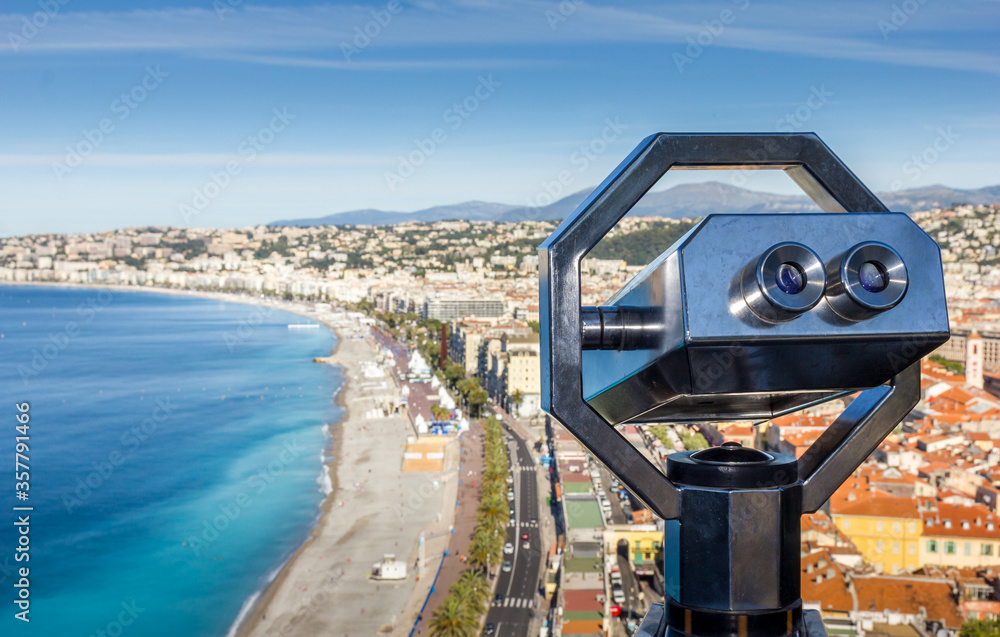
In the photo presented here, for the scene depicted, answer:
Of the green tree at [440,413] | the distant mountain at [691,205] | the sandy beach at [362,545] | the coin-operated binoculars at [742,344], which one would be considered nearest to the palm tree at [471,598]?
the sandy beach at [362,545]

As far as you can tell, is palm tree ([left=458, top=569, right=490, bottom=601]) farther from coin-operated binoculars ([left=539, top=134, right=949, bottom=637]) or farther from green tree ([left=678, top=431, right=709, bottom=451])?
coin-operated binoculars ([left=539, top=134, right=949, bottom=637])

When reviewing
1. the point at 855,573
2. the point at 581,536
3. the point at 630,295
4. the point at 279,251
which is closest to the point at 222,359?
the point at 581,536

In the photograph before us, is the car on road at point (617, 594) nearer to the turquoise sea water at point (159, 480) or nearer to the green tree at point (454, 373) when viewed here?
the turquoise sea water at point (159, 480)

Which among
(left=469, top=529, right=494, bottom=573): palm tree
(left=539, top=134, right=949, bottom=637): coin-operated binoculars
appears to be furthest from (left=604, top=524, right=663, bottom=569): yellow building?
(left=539, top=134, right=949, bottom=637): coin-operated binoculars

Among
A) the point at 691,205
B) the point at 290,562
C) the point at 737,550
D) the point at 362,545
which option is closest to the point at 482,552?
the point at 362,545

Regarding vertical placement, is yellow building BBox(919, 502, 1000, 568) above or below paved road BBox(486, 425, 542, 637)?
above

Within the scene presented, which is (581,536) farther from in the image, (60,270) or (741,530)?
(60,270)

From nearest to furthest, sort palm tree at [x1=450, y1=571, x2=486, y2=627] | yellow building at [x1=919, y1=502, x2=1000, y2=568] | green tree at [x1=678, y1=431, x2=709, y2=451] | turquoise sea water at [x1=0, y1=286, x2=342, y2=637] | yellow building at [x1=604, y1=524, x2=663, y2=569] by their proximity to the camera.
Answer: palm tree at [x1=450, y1=571, x2=486, y2=627] → yellow building at [x1=919, y1=502, x2=1000, y2=568] → turquoise sea water at [x1=0, y1=286, x2=342, y2=637] → yellow building at [x1=604, y1=524, x2=663, y2=569] → green tree at [x1=678, y1=431, x2=709, y2=451]
